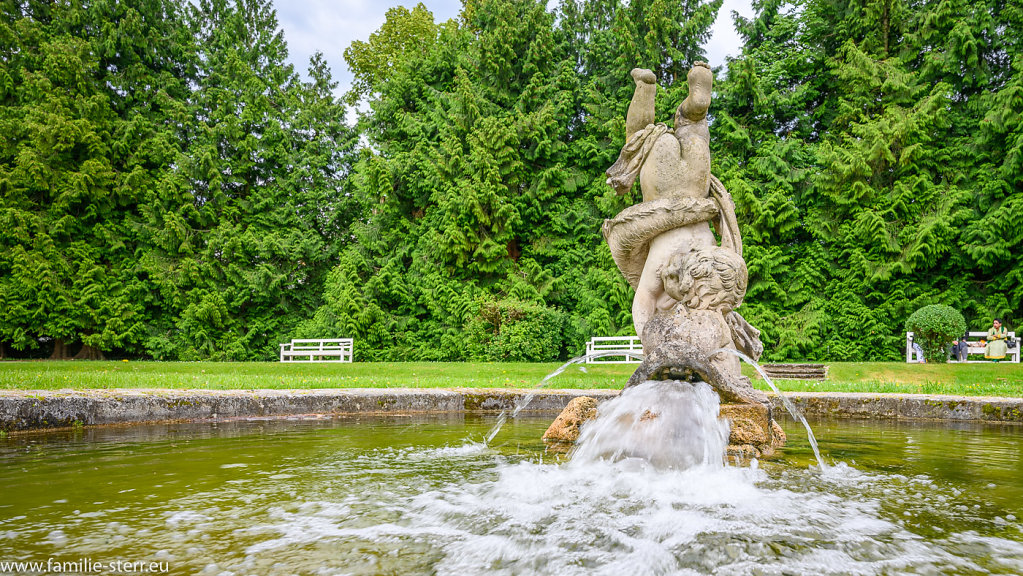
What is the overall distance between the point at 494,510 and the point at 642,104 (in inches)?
131

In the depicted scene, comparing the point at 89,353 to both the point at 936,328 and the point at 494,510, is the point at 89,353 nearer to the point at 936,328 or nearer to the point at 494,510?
the point at 494,510

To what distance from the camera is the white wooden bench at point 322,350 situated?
15.4m

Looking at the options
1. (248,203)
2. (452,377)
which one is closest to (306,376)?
(452,377)

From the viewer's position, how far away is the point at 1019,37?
13914 mm

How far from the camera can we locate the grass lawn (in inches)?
266

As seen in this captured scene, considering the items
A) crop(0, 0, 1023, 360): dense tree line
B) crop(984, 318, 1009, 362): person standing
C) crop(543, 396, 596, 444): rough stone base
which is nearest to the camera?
crop(543, 396, 596, 444): rough stone base

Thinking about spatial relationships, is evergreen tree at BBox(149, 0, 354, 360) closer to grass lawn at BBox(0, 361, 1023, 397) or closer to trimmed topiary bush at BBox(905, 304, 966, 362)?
grass lawn at BBox(0, 361, 1023, 397)

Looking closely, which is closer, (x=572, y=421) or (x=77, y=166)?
(x=572, y=421)

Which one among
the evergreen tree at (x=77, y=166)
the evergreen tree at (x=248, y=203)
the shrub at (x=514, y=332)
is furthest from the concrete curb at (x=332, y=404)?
the evergreen tree at (x=77, y=166)

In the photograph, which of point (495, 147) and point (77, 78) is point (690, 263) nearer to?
point (495, 147)

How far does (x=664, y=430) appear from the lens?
10.4 feet

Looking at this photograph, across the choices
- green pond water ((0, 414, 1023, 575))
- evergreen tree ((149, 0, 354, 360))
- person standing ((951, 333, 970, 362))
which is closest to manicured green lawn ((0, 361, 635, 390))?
green pond water ((0, 414, 1023, 575))

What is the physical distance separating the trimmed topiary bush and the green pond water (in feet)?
28.8

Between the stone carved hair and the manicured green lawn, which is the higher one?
the stone carved hair
